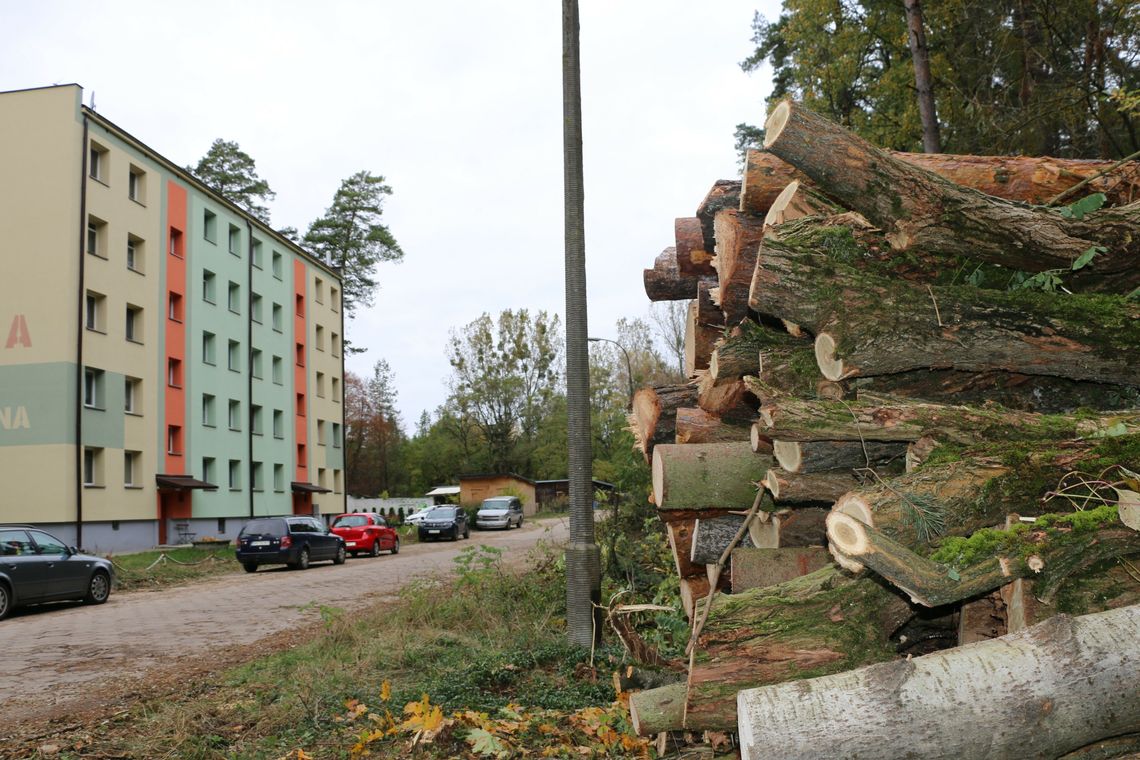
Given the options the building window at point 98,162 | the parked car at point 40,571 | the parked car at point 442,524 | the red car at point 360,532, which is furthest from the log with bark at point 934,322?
the parked car at point 442,524

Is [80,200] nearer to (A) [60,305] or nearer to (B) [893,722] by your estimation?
(A) [60,305]

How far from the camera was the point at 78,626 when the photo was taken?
13148mm

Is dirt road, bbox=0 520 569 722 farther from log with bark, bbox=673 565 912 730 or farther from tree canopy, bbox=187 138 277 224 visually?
tree canopy, bbox=187 138 277 224

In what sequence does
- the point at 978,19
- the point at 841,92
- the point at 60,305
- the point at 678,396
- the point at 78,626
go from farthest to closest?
1. the point at 60,305
2. the point at 841,92
3. the point at 978,19
4. the point at 78,626
5. the point at 678,396

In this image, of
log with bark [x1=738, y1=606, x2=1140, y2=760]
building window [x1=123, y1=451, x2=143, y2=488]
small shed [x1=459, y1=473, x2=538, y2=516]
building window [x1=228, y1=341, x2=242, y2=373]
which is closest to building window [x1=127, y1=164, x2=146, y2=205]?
building window [x1=228, y1=341, x2=242, y2=373]

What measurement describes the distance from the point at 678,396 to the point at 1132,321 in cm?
307

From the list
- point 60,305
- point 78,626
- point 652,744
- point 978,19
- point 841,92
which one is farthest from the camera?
point 60,305

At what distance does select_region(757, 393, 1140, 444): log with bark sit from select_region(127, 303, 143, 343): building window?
30860 mm

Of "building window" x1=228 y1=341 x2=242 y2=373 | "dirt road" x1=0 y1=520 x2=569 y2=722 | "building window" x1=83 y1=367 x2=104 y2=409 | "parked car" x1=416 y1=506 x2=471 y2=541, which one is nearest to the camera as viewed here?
"dirt road" x1=0 y1=520 x2=569 y2=722

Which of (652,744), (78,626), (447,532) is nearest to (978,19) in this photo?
(652,744)

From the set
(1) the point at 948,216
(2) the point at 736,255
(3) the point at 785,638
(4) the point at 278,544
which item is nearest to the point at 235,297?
(4) the point at 278,544

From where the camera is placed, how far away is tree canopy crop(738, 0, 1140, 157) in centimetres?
1594

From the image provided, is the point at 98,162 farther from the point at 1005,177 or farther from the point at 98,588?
the point at 1005,177

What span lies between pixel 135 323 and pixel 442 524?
13.9m
